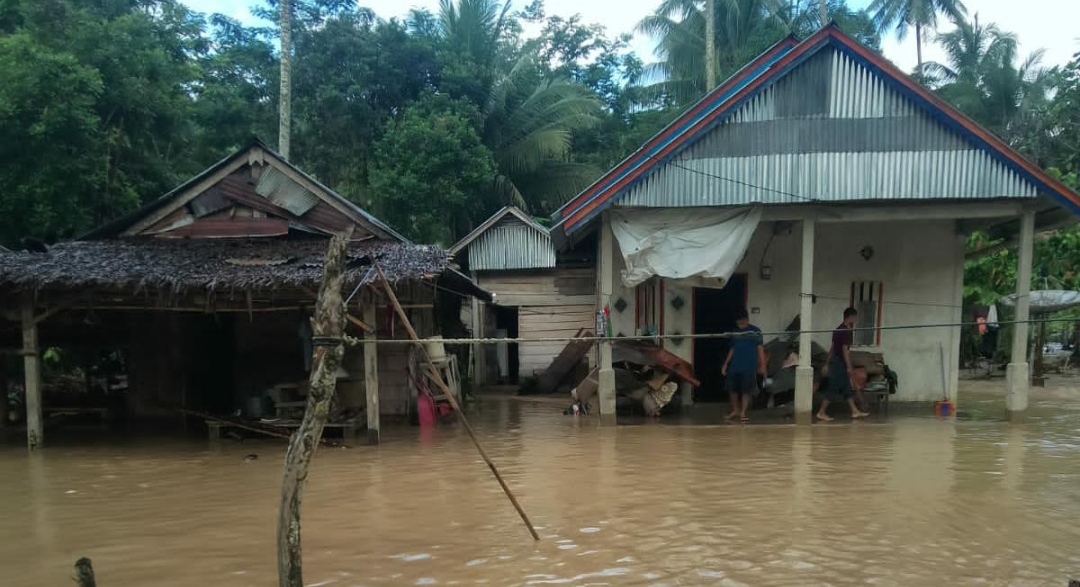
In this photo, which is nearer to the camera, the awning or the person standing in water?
the person standing in water

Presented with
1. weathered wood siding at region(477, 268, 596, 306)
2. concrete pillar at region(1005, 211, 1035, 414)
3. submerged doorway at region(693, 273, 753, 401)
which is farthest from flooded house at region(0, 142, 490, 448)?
concrete pillar at region(1005, 211, 1035, 414)

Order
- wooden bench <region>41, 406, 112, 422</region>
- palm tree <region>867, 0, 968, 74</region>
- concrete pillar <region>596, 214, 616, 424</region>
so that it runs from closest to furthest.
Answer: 1. concrete pillar <region>596, 214, 616, 424</region>
2. wooden bench <region>41, 406, 112, 422</region>
3. palm tree <region>867, 0, 968, 74</region>

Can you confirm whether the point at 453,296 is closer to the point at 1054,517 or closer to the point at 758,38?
the point at 1054,517

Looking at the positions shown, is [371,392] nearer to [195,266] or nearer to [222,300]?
[222,300]

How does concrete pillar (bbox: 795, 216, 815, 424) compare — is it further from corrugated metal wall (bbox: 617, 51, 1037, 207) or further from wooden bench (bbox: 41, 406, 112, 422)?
wooden bench (bbox: 41, 406, 112, 422)

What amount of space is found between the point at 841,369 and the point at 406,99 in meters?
15.0

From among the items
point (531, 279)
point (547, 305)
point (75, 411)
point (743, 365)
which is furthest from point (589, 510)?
point (531, 279)

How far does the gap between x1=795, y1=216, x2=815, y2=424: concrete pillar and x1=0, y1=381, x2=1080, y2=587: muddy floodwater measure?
61 cm

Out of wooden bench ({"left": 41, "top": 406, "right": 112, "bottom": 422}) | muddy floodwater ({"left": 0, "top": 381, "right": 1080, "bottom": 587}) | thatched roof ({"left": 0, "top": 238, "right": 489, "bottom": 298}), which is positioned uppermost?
thatched roof ({"left": 0, "top": 238, "right": 489, "bottom": 298})

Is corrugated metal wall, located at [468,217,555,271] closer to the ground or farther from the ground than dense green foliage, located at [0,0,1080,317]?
closer to the ground

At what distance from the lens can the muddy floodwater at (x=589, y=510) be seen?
467cm

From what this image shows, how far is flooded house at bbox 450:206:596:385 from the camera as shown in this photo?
54.1ft

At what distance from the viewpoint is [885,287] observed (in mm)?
11578

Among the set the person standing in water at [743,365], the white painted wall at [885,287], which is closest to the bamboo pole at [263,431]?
the white painted wall at [885,287]
